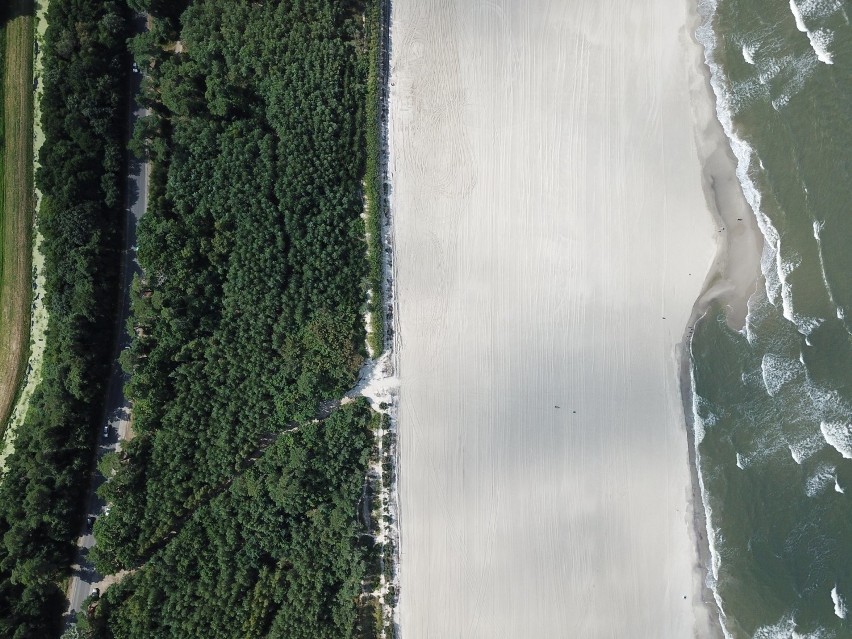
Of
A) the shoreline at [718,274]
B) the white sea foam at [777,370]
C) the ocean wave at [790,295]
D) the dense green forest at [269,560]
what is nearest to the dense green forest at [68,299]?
the dense green forest at [269,560]

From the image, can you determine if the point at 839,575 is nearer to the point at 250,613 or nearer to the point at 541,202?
the point at 541,202

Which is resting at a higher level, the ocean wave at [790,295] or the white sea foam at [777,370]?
the ocean wave at [790,295]

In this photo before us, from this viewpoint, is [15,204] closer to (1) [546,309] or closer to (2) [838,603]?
(1) [546,309]

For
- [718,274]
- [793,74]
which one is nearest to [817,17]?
[793,74]

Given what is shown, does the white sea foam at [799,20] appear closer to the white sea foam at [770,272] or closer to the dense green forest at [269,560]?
the white sea foam at [770,272]

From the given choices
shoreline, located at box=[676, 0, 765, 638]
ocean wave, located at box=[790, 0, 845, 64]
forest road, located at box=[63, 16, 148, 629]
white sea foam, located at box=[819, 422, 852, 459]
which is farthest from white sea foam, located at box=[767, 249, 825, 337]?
forest road, located at box=[63, 16, 148, 629]
